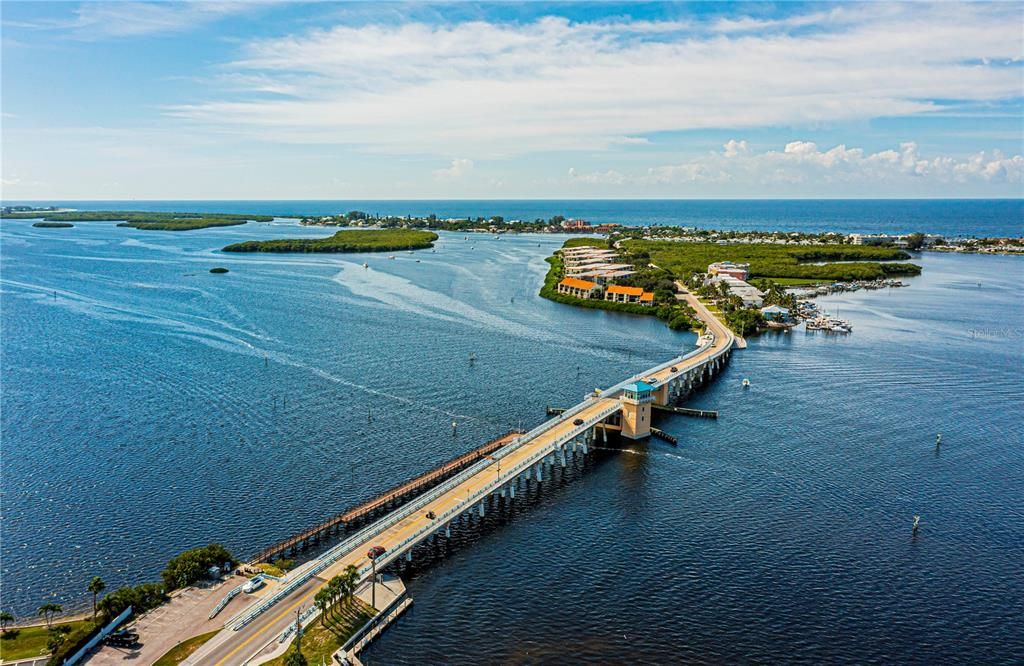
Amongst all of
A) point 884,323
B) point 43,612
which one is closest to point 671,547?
point 43,612

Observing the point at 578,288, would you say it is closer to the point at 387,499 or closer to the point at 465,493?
the point at 465,493

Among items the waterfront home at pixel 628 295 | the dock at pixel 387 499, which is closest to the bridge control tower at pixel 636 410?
the dock at pixel 387 499

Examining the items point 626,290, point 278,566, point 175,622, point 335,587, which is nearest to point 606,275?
point 626,290

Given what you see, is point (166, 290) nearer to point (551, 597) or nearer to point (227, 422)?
point (227, 422)

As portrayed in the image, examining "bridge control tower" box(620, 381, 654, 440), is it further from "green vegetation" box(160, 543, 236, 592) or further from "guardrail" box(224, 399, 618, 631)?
"green vegetation" box(160, 543, 236, 592)

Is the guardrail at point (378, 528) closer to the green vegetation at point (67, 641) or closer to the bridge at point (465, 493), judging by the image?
the bridge at point (465, 493)
